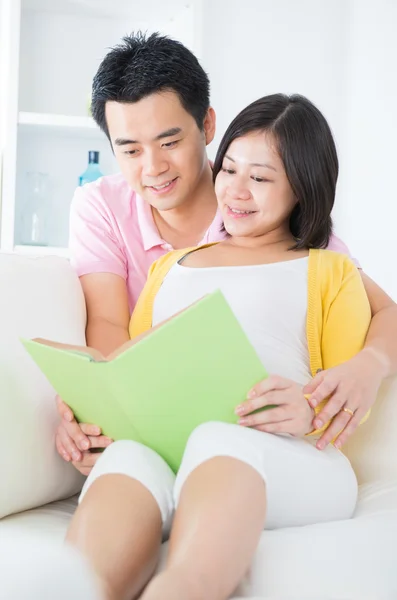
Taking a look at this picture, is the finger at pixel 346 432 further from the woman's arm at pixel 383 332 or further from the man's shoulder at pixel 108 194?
the man's shoulder at pixel 108 194

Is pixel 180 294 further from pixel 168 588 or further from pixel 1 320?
pixel 168 588

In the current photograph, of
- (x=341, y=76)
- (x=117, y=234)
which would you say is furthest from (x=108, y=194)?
(x=341, y=76)

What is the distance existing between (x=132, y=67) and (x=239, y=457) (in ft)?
3.58

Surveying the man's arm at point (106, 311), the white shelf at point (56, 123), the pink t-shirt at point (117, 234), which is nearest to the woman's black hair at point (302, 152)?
the pink t-shirt at point (117, 234)

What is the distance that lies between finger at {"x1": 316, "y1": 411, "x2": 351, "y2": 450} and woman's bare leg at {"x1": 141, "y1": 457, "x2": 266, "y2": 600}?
24 cm

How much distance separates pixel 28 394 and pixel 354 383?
525 millimetres

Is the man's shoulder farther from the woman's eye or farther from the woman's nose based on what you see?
the woman's nose

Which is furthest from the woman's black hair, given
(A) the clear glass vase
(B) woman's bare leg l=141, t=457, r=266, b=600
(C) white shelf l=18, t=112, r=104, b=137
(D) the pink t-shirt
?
(A) the clear glass vase

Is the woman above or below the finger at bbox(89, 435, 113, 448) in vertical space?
above

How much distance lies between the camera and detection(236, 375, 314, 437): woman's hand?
120 cm

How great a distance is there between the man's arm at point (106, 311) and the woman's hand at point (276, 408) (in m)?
0.48

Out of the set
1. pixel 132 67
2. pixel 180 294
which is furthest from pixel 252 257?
pixel 132 67

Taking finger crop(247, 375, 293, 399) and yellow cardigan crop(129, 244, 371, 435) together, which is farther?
yellow cardigan crop(129, 244, 371, 435)

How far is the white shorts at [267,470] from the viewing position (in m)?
1.12
